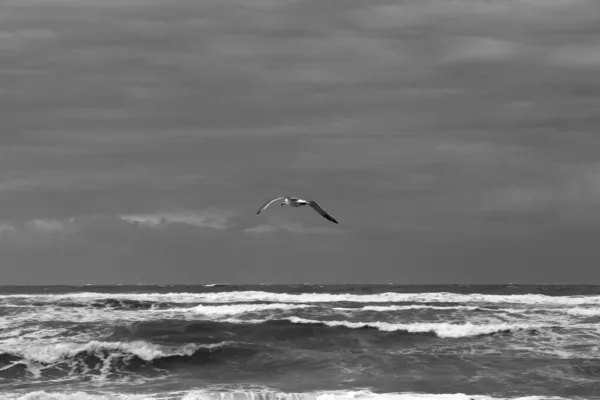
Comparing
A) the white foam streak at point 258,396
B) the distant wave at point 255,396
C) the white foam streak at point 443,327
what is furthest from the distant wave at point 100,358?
the white foam streak at point 443,327

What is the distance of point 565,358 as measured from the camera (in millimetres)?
19422

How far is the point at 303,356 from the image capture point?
821 inches

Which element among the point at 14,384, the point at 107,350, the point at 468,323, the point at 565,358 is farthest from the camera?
the point at 468,323

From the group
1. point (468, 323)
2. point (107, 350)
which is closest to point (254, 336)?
point (107, 350)

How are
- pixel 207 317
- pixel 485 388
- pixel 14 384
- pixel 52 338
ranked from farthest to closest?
pixel 207 317
pixel 52 338
pixel 14 384
pixel 485 388

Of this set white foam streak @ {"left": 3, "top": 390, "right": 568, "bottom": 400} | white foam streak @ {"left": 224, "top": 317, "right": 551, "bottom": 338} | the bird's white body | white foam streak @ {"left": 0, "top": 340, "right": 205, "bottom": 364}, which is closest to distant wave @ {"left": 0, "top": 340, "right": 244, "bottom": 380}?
white foam streak @ {"left": 0, "top": 340, "right": 205, "bottom": 364}

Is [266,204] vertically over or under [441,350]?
over

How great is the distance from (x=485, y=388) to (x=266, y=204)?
6.80 m

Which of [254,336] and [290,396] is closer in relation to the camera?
[290,396]

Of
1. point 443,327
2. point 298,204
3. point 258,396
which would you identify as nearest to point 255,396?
point 258,396

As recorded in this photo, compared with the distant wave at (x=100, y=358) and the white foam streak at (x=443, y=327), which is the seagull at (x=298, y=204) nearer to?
the distant wave at (x=100, y=358)

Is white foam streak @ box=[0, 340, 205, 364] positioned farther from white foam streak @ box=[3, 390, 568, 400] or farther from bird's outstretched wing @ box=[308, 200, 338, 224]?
bird's outstretched wing @ box=[308, 200, 338, 224]

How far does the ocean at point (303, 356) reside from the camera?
16.4 m

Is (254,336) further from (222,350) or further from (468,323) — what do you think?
(468,323)
